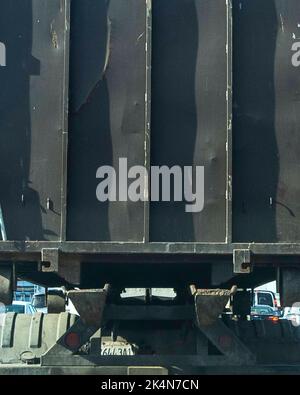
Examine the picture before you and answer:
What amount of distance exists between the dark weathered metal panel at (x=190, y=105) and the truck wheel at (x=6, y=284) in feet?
3.70

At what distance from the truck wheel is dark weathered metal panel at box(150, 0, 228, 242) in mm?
1126

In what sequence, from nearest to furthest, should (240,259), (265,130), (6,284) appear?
(240,259) < (265,130) < (6,284)

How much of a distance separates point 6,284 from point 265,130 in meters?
2.21

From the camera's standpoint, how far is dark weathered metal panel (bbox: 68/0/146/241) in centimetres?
588

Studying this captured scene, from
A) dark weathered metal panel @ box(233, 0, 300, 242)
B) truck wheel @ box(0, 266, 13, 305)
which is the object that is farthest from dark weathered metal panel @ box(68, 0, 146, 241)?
dark weathered metal panel @ box(233, 0, 300, 242)

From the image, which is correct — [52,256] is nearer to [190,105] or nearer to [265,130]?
[190,105]

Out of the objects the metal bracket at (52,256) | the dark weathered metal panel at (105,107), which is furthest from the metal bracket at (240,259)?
the metal bracket at (52,256)

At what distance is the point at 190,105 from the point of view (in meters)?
5.94

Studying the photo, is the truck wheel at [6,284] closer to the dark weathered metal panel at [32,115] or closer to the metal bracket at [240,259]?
the dark weathered metal panel at [32,115]

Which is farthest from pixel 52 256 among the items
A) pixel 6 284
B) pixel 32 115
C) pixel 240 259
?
pixel 240 259

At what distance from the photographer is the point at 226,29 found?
5.94 meters

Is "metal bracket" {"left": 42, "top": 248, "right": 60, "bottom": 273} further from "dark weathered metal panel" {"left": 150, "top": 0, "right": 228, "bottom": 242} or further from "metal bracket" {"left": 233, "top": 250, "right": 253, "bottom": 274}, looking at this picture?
"metal bracket" {"left": 233, "top": 250, "right": 253, "bottom": 274}
